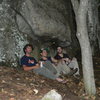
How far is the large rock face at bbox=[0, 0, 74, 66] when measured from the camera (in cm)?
852

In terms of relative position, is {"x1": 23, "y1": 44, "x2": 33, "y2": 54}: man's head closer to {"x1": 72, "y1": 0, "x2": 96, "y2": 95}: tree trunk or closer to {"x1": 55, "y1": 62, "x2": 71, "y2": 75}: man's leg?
{"x1": 55, "y1": 62, "x2": 71, "y2": 75}: man's leg

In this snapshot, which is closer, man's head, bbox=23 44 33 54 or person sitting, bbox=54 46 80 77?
man's head, bbox=23 44 33 54

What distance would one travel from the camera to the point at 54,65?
8281 mm

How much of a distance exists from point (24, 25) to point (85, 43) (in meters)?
3.00

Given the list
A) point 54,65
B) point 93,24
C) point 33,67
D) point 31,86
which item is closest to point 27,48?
point 33,67

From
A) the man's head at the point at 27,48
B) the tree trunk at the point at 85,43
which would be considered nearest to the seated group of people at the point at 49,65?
the man's head at the point at 27,48

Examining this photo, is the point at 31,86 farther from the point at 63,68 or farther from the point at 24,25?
the point at 24,25

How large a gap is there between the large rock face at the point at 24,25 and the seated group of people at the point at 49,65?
1.92 ft

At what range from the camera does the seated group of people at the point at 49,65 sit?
25.7 ft

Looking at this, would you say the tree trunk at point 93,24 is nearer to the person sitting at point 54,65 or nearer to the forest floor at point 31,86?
the person sitting at point 54,65

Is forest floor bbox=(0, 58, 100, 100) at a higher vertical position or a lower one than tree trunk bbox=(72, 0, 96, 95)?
lower

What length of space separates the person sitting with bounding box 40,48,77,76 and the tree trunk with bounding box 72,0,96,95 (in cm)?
139

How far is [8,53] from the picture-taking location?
27.9 ft

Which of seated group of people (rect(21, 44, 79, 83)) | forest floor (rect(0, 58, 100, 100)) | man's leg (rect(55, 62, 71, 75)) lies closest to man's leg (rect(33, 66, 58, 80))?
seated group of people (rect(21, 44, 79, 83))
